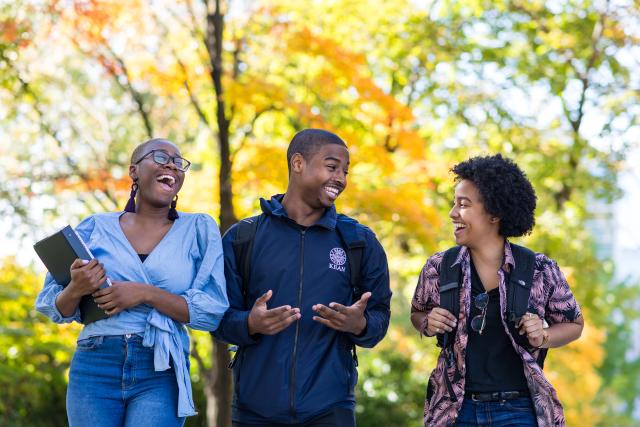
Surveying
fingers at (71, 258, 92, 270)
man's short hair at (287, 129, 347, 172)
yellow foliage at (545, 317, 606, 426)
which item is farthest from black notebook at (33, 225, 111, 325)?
yellow foliage at (545, 317, 606, 426)

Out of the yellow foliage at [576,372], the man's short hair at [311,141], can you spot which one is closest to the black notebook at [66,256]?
the man's short hair at [311,141]

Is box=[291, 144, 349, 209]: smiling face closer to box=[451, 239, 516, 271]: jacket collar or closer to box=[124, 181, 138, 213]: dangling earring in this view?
box=[451, 239, 516, 271]: jacket collar

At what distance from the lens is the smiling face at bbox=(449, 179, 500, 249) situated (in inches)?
192

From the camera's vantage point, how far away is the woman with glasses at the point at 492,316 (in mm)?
4562

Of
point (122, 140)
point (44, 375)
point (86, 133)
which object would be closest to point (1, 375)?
point (44, 375)

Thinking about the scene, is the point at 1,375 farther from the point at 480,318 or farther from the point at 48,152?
the point at 48,152

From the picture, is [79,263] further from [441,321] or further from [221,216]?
[221,216]

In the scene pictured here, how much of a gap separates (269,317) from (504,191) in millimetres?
1418

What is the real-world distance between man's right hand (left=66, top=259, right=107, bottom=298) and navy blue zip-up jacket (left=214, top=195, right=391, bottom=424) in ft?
2.16

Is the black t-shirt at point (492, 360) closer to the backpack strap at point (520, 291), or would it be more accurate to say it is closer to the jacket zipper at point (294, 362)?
the backpack strap at point (520, 291)

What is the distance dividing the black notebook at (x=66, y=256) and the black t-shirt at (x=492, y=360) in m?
1.80

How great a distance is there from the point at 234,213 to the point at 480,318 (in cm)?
726

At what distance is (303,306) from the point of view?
4.68 meters

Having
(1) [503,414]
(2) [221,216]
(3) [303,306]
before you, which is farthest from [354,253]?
(2) [221,216]
